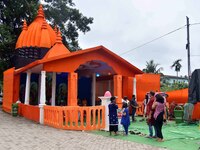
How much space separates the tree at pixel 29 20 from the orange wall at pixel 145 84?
38.4ft

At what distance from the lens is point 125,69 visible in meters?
17.3

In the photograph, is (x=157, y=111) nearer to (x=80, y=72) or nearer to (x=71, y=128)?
(x=71, y=128)

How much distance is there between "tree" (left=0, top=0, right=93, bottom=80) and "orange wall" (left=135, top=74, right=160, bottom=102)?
461 inches

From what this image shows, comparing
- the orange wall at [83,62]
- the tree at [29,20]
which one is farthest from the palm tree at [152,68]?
the orange wall at [83,62]

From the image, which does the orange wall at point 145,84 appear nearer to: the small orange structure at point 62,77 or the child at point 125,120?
the small orange structure at point 62,77

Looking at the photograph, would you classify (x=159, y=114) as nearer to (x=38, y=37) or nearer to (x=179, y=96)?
(x=179, y=96)

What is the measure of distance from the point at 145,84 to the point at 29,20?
1314 centimetres

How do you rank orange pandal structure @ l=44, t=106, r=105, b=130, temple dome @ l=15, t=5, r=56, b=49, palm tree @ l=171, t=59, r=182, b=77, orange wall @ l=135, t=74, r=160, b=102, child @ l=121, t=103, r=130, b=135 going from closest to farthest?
child @ l=121, t=103, r=130, b=135
orange pandal structure @ l=44, t=106, r=105, b=130
orange wall @ l=135, t=74, r=160, b=102
temple dome @ l=15, t=5, r=56, b=49
palm tree @ l=171, t=59, r=182, b=77

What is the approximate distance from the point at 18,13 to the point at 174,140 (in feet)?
68.4

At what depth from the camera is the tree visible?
2497cm

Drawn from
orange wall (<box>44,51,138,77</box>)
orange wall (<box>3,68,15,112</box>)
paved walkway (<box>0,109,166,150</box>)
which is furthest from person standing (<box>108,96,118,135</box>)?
orange wall (<box>3,68,15,112</box>)

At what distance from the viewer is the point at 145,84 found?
1986 centimetres

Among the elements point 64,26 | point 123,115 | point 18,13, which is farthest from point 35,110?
point 64,26

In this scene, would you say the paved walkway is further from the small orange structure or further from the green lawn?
the small orange structure
